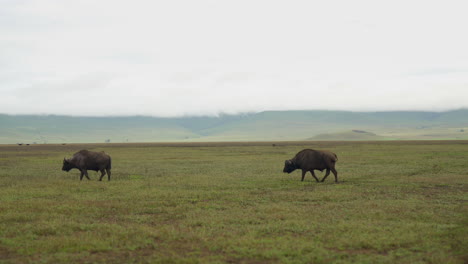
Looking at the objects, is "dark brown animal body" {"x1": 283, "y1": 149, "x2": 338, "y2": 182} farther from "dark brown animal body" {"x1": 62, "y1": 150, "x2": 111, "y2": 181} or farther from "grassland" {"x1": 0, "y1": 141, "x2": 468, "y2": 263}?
"dark brown animal body" {"x1": 62, "y1": 150, "x2": 111, "y2": 181}

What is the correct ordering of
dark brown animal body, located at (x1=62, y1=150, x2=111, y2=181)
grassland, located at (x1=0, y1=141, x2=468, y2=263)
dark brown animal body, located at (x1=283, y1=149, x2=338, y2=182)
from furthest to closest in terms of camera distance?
dark brown animal body, located at (x1=62, y1=150, x2=111, y2=181) < dark brown animal body, located at (x1=283, y1=149, x2=338, y2=182) < grassland, located at (x1=0, y1=141, x2=468, y2=263)

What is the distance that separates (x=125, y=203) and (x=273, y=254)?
10.7m

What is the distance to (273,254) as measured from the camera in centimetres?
1205

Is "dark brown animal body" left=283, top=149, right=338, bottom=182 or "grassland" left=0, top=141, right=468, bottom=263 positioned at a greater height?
"dark brown animal body" left=283, top=149, right=338, bottom=182

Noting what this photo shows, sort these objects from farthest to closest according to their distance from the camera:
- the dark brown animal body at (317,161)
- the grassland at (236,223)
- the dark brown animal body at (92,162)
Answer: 1. the dark brown animal body at (92,162)
2. the dark brown animal body at (317,161)
3. the grassland at (236,223)

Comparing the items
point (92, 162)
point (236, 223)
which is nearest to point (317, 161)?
point (236, 223)

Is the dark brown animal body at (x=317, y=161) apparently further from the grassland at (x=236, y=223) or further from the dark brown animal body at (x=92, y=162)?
the dark brown animal body at (x=92, y=162)

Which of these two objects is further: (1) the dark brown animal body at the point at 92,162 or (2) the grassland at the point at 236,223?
(1) the dark brown animal body at the point at 92,162

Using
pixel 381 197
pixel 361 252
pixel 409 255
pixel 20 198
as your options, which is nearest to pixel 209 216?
pixel 361 252

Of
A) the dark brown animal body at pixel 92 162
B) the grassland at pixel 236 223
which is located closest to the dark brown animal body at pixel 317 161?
the grassland at pixel 236 223

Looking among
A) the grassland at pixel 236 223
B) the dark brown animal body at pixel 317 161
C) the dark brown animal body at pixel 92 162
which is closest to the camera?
the grassland at pixel 236 223

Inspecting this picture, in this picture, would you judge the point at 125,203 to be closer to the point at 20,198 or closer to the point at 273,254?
the point at 20,198

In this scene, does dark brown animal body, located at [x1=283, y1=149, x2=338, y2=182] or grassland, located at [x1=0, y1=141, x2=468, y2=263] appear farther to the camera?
dark brown animal body, located at [x1=283, y1=149, x2=338, y2=182]

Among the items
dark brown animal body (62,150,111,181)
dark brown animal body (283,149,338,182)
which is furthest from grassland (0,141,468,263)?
dark brown animal body (62,150,111,181)
